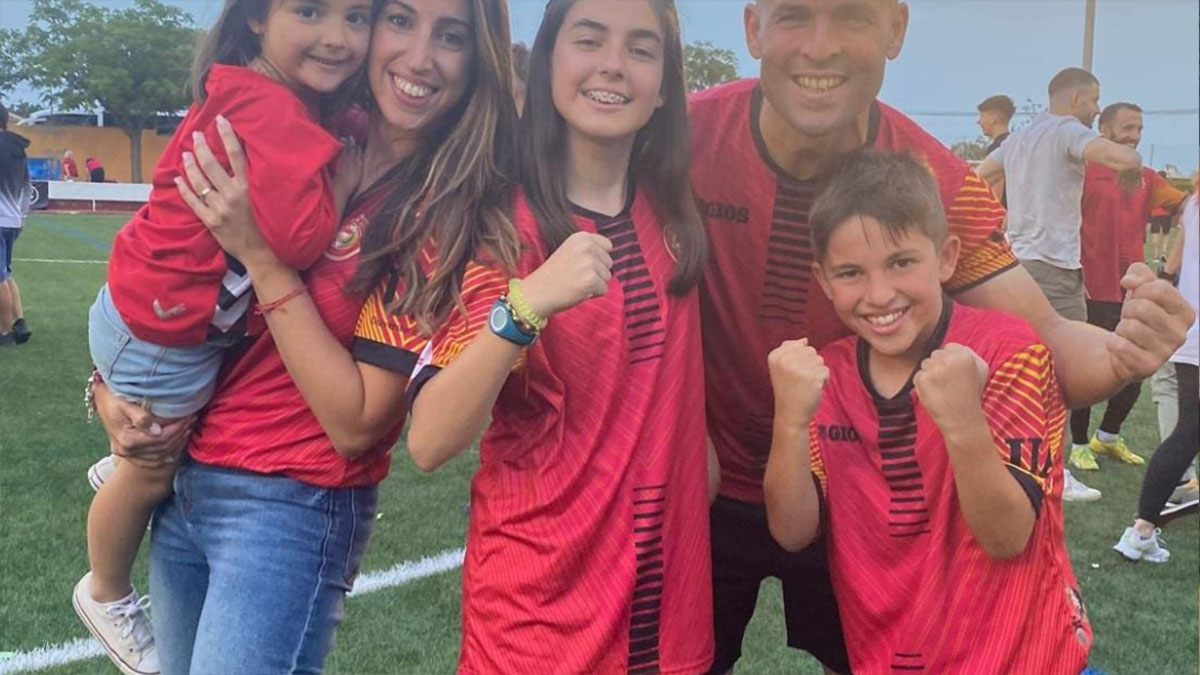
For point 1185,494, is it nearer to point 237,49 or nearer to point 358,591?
point 358,591

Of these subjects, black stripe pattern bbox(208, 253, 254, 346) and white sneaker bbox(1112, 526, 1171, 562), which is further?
white sneaker bbox(1112, 526, 1171, 562)

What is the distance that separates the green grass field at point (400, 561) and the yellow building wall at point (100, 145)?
0.10 m

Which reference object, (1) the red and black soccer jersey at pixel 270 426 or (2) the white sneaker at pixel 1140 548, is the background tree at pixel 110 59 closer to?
(1) the red and black soccer jersey at pixel 270 426

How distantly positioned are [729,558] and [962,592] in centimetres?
38

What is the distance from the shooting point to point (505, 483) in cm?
114

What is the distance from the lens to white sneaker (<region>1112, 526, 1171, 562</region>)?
3012mm

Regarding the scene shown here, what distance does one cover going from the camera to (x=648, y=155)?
1.18 meters

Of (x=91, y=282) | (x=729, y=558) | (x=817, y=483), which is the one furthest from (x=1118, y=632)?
(x=91, y=282)

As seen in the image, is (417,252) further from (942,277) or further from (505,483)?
(942,277)

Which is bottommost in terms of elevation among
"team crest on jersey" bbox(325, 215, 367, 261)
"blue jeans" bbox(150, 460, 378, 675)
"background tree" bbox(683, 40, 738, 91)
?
"blue jeans" bbox(150, 460, 378, 675)

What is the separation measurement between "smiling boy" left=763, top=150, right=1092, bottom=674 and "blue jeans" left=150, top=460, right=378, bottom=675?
1.63 ft

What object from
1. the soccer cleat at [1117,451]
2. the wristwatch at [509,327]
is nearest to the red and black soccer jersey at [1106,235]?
the soccer cleat at [1117,451]

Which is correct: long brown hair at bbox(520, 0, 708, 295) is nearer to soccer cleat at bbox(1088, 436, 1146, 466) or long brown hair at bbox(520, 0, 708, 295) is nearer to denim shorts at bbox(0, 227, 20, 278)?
denim shorts at bbox(0, 227, 20, 278)

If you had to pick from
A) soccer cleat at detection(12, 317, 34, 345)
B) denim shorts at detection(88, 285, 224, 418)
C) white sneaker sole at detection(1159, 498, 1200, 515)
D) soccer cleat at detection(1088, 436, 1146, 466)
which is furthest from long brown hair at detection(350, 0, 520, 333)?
soccer cleat at detection(12, 317, 34, 345)
